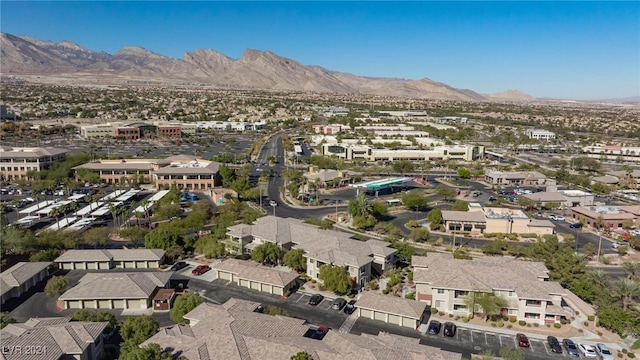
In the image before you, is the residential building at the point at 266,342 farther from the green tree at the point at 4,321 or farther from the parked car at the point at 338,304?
the green tree at the point at 4,321

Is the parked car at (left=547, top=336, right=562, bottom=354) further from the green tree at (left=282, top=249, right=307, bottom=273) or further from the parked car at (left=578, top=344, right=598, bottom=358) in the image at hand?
the green tree at (left=282, top=249, right=307, bottom=273)

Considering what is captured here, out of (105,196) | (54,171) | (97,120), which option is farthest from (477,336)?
(97,120)

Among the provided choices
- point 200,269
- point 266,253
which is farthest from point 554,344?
point 200,269

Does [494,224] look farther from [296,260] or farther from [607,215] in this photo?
[296,260]

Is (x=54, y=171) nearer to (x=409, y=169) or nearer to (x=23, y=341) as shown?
(x=23, y=341)

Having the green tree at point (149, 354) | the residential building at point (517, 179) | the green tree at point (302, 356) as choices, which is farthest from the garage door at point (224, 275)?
the residential building at point (517, 179)
